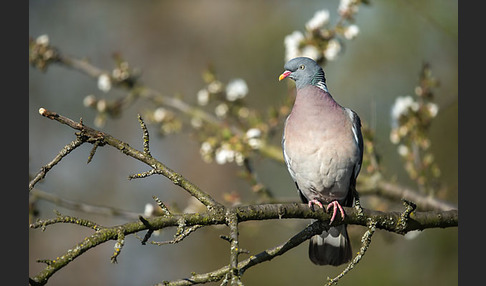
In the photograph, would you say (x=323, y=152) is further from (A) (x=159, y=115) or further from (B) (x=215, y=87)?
(A) (x=159, y=115)

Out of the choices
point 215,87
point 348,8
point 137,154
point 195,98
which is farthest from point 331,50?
point 195,98

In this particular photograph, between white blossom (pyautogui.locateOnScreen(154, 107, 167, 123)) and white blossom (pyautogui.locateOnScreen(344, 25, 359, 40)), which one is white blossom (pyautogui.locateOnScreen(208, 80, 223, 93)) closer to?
white blossom (pyautogui.locateOnScreen(154, 107, 167, 123))

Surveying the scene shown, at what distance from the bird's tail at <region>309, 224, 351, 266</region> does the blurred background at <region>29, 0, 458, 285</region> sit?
3246mm

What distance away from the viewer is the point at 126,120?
358 inches

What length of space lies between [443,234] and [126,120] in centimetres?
497

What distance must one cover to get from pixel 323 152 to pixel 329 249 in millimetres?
757

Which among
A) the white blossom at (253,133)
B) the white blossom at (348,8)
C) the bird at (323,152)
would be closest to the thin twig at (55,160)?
the bird at (323,152)

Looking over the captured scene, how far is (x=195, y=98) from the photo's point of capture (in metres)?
9.06

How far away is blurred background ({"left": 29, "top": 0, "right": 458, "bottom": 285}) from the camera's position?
7.65 m

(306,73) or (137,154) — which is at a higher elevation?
(306,73)

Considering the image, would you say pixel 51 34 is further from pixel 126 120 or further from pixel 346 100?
pixel 346 100

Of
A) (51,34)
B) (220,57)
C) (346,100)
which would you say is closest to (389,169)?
(346,100)

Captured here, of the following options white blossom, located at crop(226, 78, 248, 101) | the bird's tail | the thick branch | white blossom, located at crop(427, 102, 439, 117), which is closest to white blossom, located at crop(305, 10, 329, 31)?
white blossom, located at crop(226, 78, 248, 101)

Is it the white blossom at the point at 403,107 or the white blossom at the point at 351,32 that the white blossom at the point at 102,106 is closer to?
the white blossom at the point at 351,32
